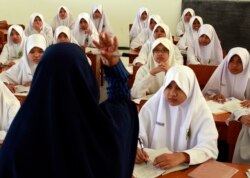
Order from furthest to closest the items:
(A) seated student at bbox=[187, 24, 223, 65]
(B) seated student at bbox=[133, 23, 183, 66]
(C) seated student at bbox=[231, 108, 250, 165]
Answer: (A) seated student at bbox=[187, 24, 223, 65] → (B) seated student at bbox=[133, 23, 183, 66] → (C) seated student at bbox=[231, 108, 250, 165]

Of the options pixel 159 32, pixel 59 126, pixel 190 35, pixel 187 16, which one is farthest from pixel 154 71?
pixel 187 16

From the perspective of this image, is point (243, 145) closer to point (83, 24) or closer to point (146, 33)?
point (146, 33)

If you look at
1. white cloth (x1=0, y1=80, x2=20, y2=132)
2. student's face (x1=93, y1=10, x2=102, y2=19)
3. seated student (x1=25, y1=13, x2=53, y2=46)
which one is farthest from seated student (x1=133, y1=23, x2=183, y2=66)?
student's face (x1=93, y1=10, x2=102, y2=19)

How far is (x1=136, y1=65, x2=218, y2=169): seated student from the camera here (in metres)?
2.21

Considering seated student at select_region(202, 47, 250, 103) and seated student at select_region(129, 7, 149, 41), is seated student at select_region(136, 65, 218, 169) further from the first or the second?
seated student at select_region(129, 7, 149, 41)

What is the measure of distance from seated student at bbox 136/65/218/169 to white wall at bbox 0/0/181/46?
6.32m

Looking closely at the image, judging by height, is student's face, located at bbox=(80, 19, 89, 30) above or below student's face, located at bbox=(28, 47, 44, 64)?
above

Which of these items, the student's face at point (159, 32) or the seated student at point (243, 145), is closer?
the seated student at point (243, 145)

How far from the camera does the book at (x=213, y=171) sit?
6.05 ft

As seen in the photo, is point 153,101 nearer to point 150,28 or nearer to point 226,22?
point 150,28

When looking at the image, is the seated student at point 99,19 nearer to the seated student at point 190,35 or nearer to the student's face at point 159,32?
the seated student at point 190,35

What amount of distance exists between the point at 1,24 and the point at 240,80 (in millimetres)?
5432

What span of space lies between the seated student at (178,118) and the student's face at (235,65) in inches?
60.9

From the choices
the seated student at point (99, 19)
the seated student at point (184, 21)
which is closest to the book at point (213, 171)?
the seated student at point (184, 21)
